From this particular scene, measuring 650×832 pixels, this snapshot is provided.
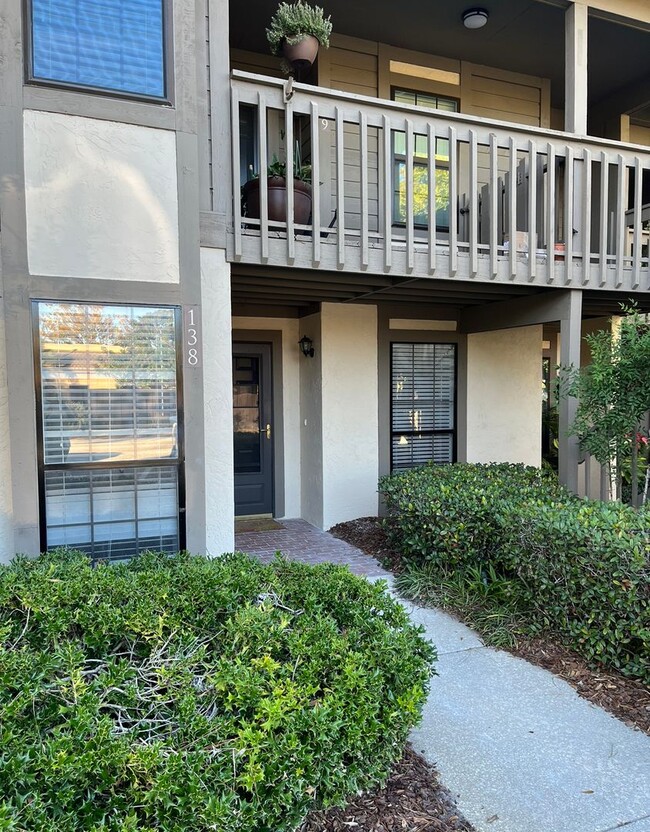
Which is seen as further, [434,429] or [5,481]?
[434,429]

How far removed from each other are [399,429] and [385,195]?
3166mm

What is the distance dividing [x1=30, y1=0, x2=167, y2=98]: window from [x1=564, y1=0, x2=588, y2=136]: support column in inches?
151

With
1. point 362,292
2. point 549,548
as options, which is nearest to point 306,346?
point 362,292

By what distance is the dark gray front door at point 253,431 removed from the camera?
23.2 ft

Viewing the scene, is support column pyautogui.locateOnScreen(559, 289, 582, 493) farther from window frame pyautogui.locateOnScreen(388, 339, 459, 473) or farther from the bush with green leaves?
the bush with green leaves

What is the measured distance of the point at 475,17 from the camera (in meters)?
5.95

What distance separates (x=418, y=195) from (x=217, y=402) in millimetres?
3949

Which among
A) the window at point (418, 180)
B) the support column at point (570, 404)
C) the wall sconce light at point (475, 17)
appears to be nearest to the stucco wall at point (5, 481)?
the window at point (418, 180)

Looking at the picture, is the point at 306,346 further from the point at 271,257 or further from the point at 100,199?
the point at 100,199

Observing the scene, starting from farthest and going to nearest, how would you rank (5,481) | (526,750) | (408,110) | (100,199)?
1. (408,110)
2. (100,199)
3. (5,481)
4. (526,750)

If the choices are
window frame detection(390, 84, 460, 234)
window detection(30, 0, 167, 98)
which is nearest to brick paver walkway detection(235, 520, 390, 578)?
window frame detection(390, 84, 460, 234)

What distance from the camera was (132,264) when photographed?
11.8ft

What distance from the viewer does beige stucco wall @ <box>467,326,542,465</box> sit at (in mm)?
7262

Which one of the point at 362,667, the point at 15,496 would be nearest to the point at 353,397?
the point at 15,496
